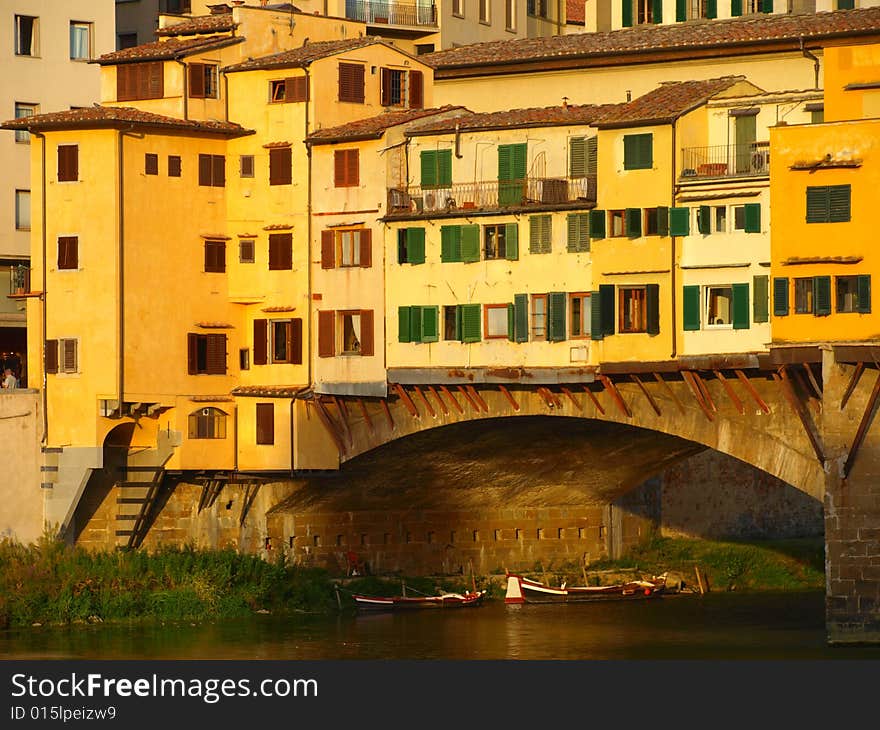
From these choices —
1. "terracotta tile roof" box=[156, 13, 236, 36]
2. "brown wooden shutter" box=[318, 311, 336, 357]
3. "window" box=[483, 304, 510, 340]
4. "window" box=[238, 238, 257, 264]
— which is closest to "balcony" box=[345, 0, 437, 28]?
"terracotta tile roof" box=[156, 13, 236, 36]

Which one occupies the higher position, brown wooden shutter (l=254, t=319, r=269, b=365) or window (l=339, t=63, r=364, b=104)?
window (l=339, t=63, r=364, b=104)

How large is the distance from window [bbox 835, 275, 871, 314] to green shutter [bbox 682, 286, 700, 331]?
13.3 ft

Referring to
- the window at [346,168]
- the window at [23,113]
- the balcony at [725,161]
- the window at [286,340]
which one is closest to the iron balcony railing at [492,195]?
the window at [346,168]

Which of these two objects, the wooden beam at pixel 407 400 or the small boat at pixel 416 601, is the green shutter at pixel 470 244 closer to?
the wooden beam at pixel 407 400

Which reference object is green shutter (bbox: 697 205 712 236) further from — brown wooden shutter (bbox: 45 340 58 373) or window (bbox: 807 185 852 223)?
brown wooden shutter (bbox: 45 340 58 373)

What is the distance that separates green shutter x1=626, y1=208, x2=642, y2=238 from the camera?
76688 millimetres

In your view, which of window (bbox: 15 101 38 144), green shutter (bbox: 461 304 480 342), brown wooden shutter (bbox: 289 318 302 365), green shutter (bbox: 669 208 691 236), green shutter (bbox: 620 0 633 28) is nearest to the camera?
green shutter (bbox: 669 208 691 236)

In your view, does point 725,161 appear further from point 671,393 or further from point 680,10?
point 680,10

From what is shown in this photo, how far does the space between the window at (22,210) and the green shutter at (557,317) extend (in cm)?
2076

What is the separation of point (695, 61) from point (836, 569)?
17.5 m

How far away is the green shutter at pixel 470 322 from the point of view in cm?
7969

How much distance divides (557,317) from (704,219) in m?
4.64

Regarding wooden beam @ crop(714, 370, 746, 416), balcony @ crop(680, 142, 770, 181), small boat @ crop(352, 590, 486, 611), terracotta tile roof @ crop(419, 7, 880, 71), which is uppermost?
terracotta tile roof @ crop(419, 7, 880, 71)

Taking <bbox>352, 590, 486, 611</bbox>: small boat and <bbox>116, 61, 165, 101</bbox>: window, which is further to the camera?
<bbox>352, 590, 486, 611</bbox>: small boat
